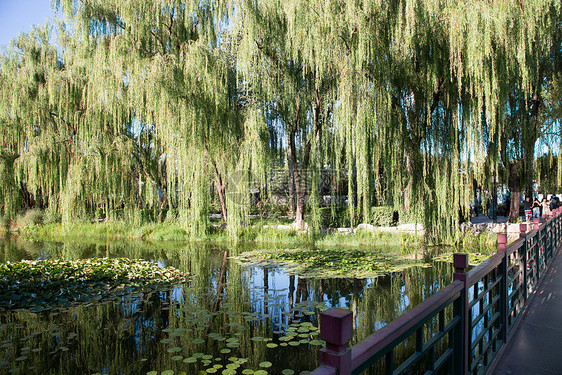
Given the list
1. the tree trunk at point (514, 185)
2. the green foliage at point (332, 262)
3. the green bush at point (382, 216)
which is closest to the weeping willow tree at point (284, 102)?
the tree trunk at point (514, 185)

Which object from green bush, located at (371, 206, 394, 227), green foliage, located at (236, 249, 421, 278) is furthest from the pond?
green bush, located at (371, 206, 394, 227)

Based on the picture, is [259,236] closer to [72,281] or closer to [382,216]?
[382,216]

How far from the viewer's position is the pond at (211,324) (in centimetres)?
362

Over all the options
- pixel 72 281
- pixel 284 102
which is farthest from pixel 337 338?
pixel 284 102

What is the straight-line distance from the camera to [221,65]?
380 inches

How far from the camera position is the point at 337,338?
3.60 ft

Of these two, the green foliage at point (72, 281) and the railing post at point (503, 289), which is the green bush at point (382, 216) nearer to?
the green foliage at point (72, 281)

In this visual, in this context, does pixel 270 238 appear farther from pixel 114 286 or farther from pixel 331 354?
pixel 331 354

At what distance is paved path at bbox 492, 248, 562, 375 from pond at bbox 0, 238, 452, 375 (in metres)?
1.40

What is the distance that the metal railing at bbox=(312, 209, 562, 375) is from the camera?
1122 millimetres

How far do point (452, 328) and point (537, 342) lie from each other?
59.4 inches

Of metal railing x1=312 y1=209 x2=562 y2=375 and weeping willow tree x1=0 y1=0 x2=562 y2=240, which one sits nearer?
metal railing x1=312 y1=209 x2=562 y2=375

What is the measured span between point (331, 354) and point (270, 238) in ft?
33.5

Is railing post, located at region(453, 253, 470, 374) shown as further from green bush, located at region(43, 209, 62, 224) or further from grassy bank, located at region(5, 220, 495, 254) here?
green bush, located at region(43, 209, 62, 224)
